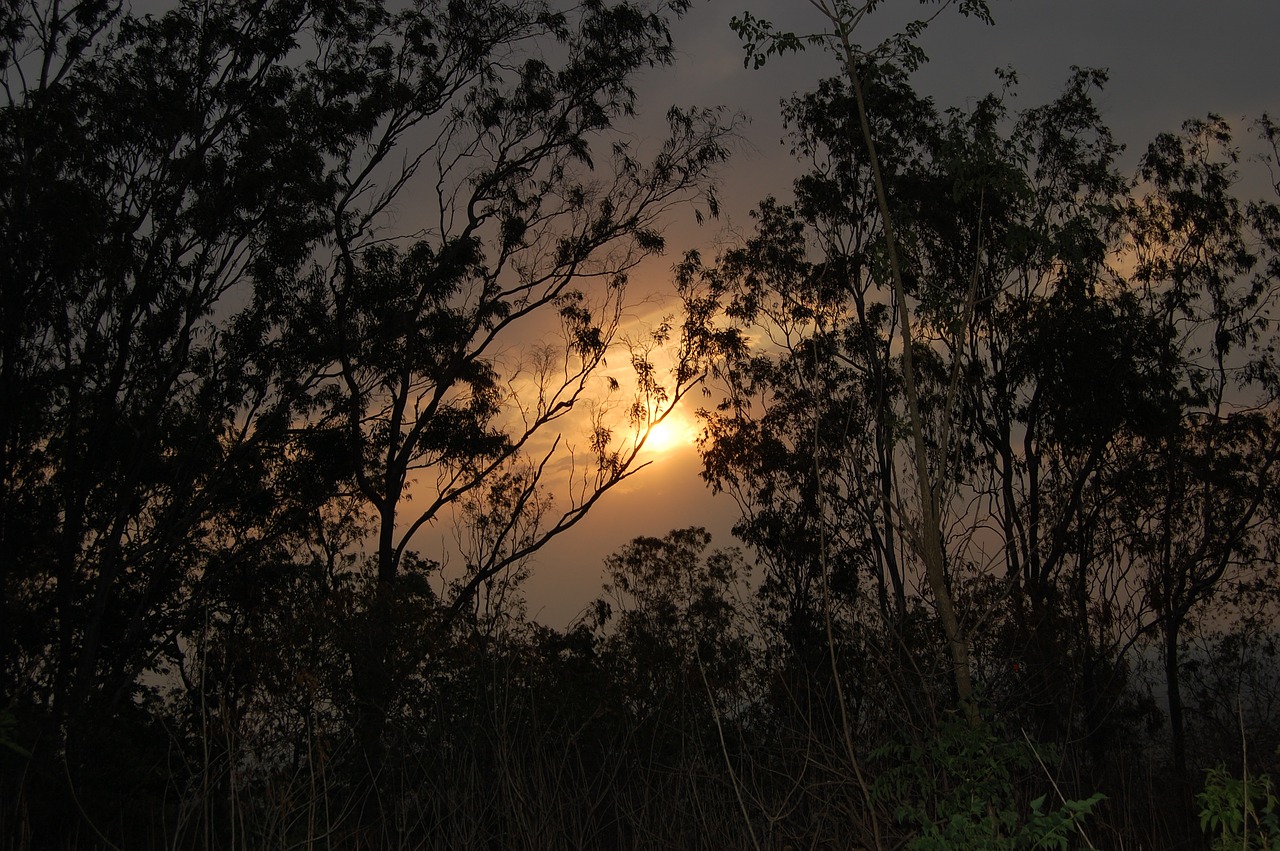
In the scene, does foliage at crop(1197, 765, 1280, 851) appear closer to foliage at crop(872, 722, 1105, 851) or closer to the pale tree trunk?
foliage at crop(872, 722, 1105, 851)

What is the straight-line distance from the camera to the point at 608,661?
23562 millimetres

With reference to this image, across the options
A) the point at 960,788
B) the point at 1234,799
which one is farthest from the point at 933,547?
the point at 1234,799

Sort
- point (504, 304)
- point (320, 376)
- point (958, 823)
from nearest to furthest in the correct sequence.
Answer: point (958, 823) < point (320, 376) < point (504, 304)

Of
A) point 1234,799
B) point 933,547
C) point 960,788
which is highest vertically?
point 933,547

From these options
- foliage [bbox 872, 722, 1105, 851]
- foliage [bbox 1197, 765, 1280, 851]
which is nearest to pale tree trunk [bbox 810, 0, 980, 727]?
foliage [bbox 872, 722, 1105, 851]

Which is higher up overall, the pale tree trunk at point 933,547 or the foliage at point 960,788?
the pale tree trunk at point 933,547

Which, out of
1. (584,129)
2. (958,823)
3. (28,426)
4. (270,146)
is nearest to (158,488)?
(28,426)

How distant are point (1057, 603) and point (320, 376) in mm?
16441

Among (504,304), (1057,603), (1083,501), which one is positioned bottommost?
(1057,603)

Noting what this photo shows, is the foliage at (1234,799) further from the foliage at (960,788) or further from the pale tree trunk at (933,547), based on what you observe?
the pale tree trunk at (933,547)

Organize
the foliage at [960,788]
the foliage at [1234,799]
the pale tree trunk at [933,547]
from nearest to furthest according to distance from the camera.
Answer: the foliage at [1234,799]
the foliage at [960,788]
the pale tree trunk at [933,547]

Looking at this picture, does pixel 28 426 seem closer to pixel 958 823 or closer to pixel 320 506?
pixel 320 506

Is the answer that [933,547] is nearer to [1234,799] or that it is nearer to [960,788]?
[960,788]

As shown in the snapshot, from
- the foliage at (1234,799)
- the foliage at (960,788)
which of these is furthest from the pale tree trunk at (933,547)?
the foliage at (1234,799)
